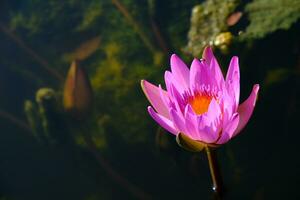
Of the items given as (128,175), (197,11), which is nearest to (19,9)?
(197,11)

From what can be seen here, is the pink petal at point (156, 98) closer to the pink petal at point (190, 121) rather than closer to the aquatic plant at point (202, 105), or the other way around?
the aquatic plant at point (202, 105)

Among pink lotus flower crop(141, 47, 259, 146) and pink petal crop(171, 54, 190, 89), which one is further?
pink petal crop(171, 54, 190, 89)

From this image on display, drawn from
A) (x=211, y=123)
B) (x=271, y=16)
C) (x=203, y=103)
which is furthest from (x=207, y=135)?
(x=271, y=16)

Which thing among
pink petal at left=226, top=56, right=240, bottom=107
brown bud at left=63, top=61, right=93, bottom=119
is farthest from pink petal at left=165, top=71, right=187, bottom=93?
brown bud at left=63, top=61, right=93, bottom=119

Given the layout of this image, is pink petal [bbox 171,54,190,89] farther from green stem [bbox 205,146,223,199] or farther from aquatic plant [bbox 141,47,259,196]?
green stem [bbox 205,146,223,199]

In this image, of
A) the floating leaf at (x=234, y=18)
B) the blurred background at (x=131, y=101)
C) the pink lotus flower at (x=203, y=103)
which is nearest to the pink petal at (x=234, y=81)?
the pink lotus flower at (x=203, y=103)

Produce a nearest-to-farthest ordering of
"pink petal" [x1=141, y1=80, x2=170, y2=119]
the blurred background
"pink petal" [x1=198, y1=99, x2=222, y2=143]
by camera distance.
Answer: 1. "pink petal" [x1=198, y1=99, x2=222, y2=143]
2. "pink petal" [x1=141, y1=80, x2=170, y2=119]
3. the blurred background

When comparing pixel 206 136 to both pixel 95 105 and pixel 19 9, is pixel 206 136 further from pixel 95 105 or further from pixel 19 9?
pixel 19 9
